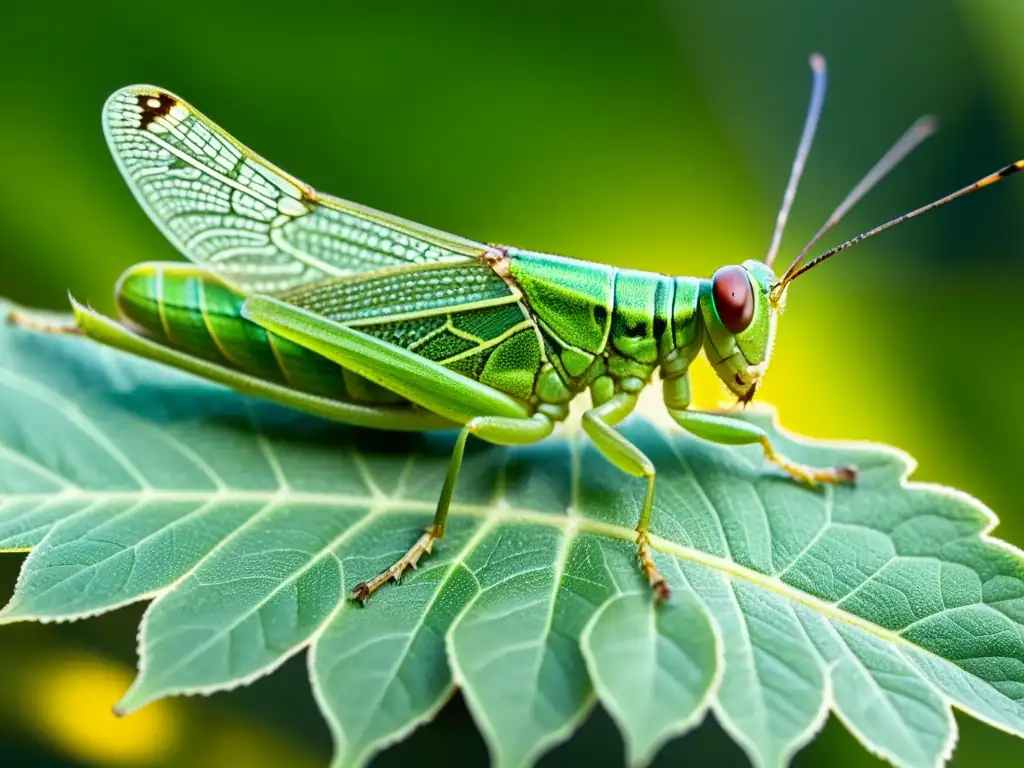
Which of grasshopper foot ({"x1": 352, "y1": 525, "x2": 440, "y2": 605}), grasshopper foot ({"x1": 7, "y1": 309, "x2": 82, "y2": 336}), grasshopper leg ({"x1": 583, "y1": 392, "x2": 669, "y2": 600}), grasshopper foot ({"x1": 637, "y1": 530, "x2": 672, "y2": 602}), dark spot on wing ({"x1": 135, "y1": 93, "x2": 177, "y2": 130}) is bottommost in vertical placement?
grasshopper foot ({"x1": 352, "y1": 525, "x2": 440, "y2": 605})

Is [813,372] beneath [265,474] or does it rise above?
above

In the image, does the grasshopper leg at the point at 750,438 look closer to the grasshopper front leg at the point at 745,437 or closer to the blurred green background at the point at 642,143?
the grasshopper front leg at the point at 745,437

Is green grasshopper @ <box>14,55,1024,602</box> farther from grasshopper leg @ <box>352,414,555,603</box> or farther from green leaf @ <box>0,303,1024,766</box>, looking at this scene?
green leaf @ <box>0,303,1024,766</box>

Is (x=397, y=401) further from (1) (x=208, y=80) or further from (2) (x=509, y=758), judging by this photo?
(1) (x=208, y=80)

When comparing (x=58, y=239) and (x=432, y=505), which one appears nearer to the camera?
(x=432, y=505)

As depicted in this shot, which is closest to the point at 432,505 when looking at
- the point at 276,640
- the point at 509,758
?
→ the point at 276,640

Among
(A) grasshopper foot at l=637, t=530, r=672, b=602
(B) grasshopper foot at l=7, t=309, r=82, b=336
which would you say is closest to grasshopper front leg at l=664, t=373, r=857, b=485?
(A) grasshopper foot at l=637, t=530, r=672, b=602
